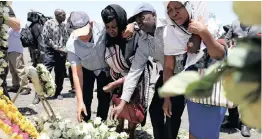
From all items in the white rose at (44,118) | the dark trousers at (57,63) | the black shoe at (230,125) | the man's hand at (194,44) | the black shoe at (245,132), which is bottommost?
the black shoe at (230,125)

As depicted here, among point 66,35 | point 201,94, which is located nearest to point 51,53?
point 66,35

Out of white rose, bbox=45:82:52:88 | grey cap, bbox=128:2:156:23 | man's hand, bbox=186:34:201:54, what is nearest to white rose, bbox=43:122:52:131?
white rose, bbox=45:82:52:88

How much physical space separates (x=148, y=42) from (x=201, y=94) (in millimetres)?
2785

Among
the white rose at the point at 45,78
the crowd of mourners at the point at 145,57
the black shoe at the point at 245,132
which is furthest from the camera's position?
the black shoe at the point at 245,132

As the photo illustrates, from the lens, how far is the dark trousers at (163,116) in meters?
3.29

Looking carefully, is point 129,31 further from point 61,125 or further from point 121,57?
point 61,125

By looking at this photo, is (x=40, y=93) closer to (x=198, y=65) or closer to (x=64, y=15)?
(x=198, y=65)

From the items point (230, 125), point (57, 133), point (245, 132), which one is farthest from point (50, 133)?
point (230, 125)

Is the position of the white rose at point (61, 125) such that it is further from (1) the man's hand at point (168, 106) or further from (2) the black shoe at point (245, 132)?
(2) the black shoe at point (245, 132)

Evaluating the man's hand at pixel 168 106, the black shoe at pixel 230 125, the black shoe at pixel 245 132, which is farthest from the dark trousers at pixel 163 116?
the black shoe at pixel 230 125

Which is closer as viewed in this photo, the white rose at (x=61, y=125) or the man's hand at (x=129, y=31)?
the white rose at (x=61, y=125)

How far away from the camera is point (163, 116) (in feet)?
11.8

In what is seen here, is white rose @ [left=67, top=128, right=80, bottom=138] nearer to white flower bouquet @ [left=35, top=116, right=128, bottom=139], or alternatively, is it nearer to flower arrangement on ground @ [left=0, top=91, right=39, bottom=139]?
white flower bouquet @ [left=35, top=116, right=128, bottom=139]

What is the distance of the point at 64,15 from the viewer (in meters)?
7.82
